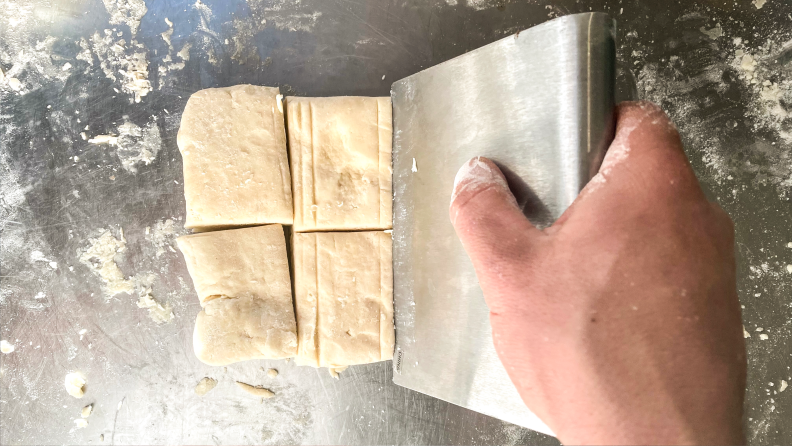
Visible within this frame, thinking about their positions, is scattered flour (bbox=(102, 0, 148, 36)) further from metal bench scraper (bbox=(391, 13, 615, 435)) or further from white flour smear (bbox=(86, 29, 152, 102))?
metal bench scraper (bbox=(391, 13, 615, 435))

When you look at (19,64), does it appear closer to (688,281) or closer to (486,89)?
(486,89)

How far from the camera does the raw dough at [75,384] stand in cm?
271

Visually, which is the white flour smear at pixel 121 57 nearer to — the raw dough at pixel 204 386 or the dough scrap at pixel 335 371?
the raw dough at pixel 204 386

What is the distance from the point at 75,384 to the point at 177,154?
1.57 meters

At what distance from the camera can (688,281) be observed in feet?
3.86

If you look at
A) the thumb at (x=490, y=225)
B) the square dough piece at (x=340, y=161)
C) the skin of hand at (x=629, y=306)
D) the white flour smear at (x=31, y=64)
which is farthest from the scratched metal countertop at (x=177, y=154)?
the skin of hand at (x=629, y=306)

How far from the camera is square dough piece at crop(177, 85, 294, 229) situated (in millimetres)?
2230

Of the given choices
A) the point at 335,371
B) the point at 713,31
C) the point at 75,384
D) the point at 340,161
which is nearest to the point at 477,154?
the point at 340,161

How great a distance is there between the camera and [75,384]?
2.71 m

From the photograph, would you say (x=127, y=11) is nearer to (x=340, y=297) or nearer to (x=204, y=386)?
(x=340, y=297)

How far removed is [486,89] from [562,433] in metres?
1.31

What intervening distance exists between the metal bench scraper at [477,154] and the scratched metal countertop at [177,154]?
2.44 feet

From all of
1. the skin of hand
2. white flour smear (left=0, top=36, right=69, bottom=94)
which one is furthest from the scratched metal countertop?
the skin of hand

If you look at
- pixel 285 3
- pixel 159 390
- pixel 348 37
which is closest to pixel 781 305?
pixel 348 37
